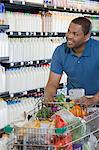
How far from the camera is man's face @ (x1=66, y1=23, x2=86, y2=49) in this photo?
335 centimetres

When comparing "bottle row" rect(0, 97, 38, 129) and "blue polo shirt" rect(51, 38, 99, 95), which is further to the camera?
"bottle row" rect(0, 97, 38, 129)

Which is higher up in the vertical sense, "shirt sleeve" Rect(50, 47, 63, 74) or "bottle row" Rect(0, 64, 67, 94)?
"shirt sleeve" Rect(50, 47, 63, 74)

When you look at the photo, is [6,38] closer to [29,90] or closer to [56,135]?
[29,90]

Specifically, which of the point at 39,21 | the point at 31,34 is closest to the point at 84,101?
the point at 31,34

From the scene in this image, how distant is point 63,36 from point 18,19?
161 cm

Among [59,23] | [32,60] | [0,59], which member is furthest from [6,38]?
[59,23]

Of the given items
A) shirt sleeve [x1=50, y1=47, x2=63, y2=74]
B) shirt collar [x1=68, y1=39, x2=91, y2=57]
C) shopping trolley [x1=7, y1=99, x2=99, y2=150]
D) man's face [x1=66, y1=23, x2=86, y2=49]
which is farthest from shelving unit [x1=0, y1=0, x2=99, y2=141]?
shopping trolley [x1=7, y1=99, x2=99, y2=150]

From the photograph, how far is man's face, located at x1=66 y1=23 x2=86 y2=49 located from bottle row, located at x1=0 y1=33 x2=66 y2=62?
2.02 m

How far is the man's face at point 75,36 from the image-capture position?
11.0ft

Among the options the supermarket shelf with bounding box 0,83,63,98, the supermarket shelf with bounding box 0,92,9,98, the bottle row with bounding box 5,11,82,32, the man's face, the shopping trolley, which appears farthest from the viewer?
the bottle row with bounding box 5,11,82,32

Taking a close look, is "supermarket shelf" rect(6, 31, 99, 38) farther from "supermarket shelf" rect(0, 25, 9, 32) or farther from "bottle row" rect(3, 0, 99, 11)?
"bottle row" rect(3, 0, 99, 11)

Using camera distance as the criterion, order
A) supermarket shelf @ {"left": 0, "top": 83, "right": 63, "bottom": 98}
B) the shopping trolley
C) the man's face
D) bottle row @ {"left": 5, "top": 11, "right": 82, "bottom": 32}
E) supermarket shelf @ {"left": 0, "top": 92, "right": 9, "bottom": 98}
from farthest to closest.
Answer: bottle row @ {"left": 5, "top": 11, "right": 82, "bottom": 32}
supermarket shelf @ {"left": 0, "top": 83, "right": 63, "bottom": 98}
supermarket shelf @ {"left": 0, "top": 92, "right": 9, "bottom": 98}
the man's face
the shopping trolley

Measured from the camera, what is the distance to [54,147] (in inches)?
88.7

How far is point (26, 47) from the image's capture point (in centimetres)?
603
